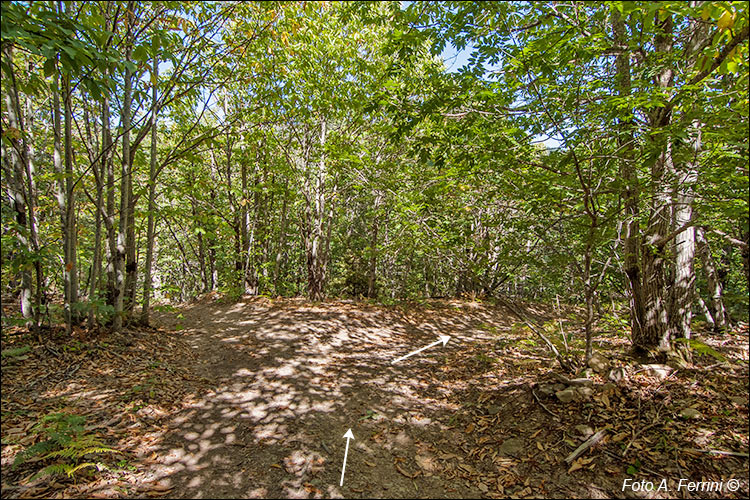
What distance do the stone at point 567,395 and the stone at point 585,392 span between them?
0.05 m

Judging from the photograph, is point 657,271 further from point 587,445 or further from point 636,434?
point 587,445

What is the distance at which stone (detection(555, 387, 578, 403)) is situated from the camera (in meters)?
3.82

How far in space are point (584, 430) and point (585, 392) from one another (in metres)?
0.58

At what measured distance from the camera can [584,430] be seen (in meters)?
3.37

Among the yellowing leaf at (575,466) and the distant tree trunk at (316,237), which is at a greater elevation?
the distant tree trunk at (316,237)

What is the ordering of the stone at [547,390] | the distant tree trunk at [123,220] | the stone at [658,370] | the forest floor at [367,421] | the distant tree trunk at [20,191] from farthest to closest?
the distant tree trunk at [123,220] → the distant tree trunk at [20,191] → the stone at [547,390] → the stone at [658,370] → the forest floor at [367,421]

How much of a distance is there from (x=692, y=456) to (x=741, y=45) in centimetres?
349

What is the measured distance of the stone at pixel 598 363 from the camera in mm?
4268

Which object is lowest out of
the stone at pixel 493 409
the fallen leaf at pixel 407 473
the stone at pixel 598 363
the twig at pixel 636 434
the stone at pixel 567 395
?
the fallen leaf at pixel 407 473

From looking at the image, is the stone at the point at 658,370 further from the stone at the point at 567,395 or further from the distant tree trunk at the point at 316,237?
the distant tree trunk at the point at 316,237

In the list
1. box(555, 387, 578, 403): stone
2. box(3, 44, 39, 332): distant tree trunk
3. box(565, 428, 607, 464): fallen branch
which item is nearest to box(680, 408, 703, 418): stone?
box(565, 428, 607, 464): fallen branch

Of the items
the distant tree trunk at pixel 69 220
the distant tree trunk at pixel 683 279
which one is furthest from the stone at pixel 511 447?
the distant tree trunk at pixel 69 220

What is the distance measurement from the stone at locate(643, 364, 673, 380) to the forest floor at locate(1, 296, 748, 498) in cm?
2

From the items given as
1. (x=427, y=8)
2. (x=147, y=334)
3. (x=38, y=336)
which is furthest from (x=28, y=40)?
(x=147, y=334)
